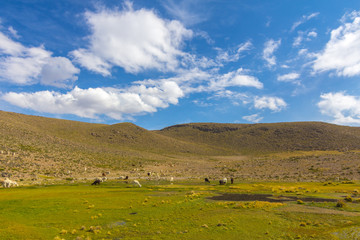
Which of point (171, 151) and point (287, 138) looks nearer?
point (171, 151)

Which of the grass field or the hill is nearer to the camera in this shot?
the grass field

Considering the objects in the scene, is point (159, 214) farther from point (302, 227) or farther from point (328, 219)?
point (328, 219)

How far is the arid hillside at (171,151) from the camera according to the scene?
56963mm

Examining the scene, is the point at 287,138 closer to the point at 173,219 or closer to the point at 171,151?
the point at 171,151

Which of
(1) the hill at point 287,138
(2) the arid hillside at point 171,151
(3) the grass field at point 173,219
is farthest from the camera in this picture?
(1) the hill at point 287,138

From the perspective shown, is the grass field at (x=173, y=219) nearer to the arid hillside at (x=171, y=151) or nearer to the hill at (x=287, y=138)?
the arid hillside at (x=171, y=151)

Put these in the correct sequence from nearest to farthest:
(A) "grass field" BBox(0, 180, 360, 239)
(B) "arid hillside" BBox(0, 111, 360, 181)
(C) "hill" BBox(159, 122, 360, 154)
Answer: (A) "grass field" BBox(0, 180, 360, 239) → (B) "arid hillside" BBox(0, 111, 360, 181) → (C) "hill" BBox(159, 122, 360, 154)

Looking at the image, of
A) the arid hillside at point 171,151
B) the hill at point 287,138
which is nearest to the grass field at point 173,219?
the arid hillside at point 171,151

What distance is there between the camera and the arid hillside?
5696 centimetres

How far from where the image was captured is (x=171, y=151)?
139 meters

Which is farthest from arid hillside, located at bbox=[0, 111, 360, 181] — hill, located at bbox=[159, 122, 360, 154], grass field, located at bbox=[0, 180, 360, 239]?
grass field, located at bbox=[0, 180, 360, 239]

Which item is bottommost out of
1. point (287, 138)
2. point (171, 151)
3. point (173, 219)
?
point (173, 219)

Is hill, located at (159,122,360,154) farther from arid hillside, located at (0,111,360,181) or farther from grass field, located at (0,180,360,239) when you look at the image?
grass field, located at (0,180,360,239)

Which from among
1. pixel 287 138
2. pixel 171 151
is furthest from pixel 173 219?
pixel 287 138
